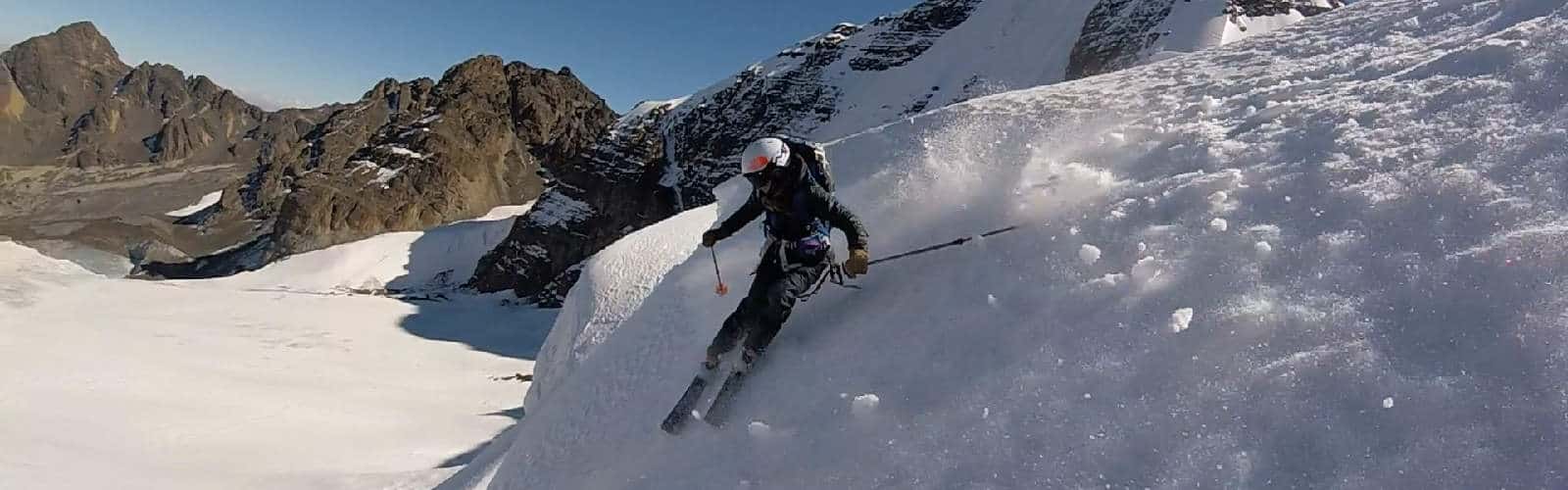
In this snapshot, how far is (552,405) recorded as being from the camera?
9.42 meters

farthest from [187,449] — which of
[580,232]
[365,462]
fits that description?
[580,232]

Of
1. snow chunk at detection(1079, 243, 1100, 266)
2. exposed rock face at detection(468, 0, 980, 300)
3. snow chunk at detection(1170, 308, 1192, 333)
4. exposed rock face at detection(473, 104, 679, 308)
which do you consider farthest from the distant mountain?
snow chunk at detection(1170, 308, 1192, 333)

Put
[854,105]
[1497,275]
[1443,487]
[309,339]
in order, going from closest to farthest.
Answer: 1. [1443,487]
2. [1497,275]
3. [309,339]
4. [854,105]

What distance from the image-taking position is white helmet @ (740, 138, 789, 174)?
608 centimetres

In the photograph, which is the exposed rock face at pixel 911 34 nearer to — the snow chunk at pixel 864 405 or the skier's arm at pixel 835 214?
the skier's arm at pixel 835 214

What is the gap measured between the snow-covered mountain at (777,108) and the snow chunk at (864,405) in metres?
54.1

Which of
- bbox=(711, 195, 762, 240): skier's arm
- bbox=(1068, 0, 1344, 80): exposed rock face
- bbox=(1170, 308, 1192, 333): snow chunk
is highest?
bbox=(711, 195, 762, 240): skier's arm

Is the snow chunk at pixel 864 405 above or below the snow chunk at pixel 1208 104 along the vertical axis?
below

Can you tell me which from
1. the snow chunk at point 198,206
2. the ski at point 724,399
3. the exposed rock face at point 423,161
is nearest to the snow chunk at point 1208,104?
the ski at point 724,399

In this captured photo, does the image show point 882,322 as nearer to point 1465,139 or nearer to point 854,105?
point 1465,139

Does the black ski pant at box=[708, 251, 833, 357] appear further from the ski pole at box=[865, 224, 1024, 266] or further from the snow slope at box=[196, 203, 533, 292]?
the snow slope at box=[196, 203, 533, 292]

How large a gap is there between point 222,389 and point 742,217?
65.8ft

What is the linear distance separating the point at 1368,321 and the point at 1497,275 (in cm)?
57

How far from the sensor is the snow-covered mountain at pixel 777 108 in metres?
62.0
